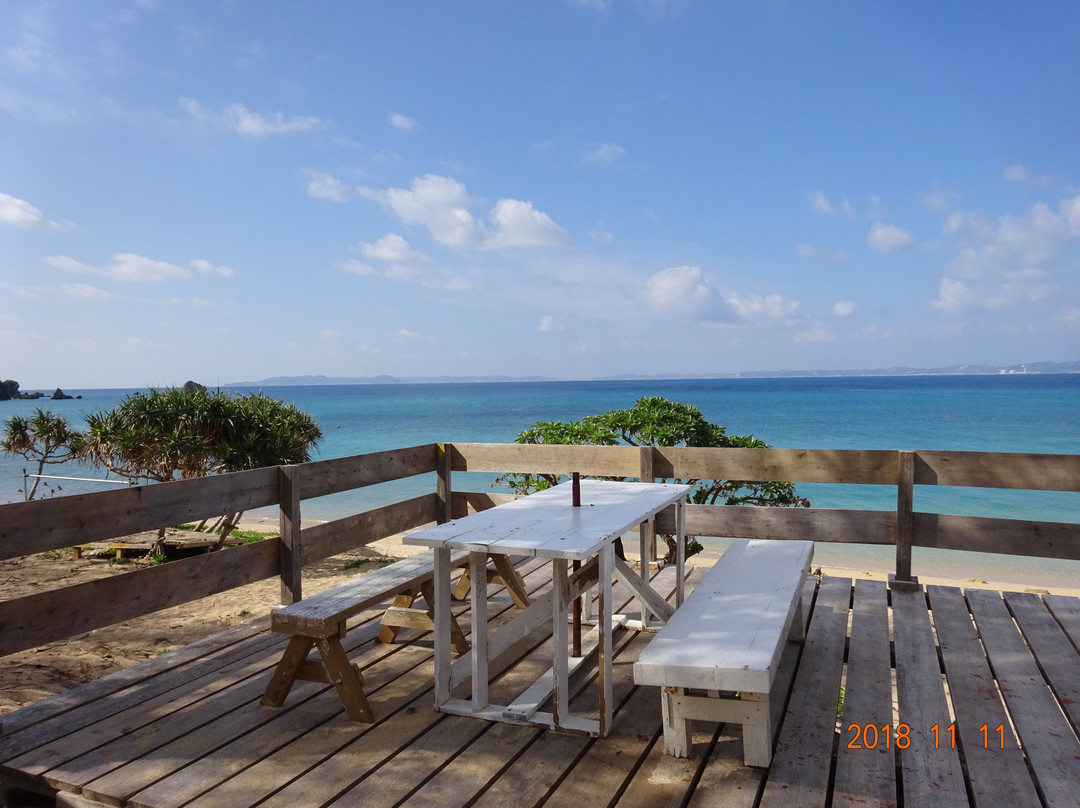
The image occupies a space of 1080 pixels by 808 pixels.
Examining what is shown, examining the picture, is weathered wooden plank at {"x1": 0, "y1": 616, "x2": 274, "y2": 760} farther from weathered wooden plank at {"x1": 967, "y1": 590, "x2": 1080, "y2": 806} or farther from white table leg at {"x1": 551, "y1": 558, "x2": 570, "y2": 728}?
weathered wooden plank at {"x1": 967, "y1": 590, "x2": 1080, "y2": 806}

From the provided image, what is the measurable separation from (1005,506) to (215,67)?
23226 millimetres

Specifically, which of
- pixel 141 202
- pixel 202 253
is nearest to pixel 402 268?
pixel 141 202

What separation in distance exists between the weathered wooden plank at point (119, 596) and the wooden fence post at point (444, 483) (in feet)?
5.25

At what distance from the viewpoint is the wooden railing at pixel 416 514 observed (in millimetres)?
2938

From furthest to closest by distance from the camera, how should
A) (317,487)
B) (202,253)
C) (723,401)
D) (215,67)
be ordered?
1. (202,253)
2. (723,401)
3. (215,67)
4. (317,487)

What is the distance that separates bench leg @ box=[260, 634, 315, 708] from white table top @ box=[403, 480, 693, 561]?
0.61 m

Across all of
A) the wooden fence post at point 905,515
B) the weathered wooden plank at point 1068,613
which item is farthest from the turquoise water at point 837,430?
the wooden fence post at point 905,515

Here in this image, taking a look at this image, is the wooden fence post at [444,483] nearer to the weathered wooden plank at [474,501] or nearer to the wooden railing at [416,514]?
the wooden railing at [416,514]

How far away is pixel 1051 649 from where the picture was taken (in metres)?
3.39

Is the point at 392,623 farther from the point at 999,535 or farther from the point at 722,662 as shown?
the point at 999,535

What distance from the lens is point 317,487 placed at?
13.9 ft

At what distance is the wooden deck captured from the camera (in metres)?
2.12

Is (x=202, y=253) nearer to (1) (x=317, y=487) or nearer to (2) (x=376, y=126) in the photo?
(2) (x=376, y=126)

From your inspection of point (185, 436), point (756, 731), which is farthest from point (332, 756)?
point (185, 436)
